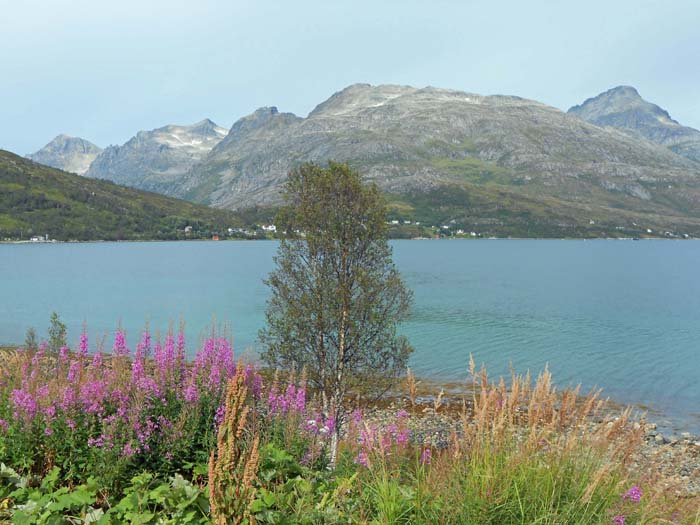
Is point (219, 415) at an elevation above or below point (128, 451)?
above

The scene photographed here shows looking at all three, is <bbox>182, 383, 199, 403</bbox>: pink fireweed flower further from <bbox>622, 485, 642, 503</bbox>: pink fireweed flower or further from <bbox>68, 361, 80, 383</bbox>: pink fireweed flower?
<bbox>622, 485, 642, 503</bbox>: pink fireweed flower

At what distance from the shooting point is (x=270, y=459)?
23.6 ft

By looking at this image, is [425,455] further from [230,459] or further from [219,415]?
[230,459]

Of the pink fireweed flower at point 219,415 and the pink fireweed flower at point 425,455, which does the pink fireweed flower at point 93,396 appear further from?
the pink fireweed flower at point 425,455

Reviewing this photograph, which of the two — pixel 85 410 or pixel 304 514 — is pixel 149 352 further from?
pixel 304 514

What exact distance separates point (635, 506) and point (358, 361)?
1230 cm

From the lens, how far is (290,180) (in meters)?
18.1

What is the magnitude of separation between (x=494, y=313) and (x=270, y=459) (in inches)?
2642

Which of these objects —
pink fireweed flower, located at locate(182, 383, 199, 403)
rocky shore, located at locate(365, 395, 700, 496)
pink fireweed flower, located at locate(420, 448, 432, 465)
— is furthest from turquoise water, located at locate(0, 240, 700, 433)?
rocky shore, located at locate(365, 395, 700, 496)

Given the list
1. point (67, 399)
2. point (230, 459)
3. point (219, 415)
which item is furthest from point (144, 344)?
point (230, 459)

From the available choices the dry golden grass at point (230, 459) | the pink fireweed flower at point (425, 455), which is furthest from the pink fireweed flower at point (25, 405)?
the pink fireweed flower at point (425, 455)

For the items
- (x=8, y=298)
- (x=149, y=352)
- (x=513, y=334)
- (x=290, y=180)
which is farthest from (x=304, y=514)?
(x=8, y=298)

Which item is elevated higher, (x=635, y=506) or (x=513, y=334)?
(x=635, y=506)

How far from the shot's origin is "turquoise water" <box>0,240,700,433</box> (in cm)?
4119
